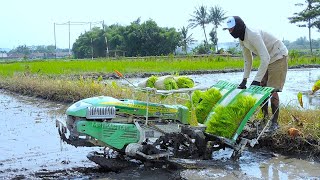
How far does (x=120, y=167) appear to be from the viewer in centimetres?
510

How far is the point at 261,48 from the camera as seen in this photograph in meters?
5.40

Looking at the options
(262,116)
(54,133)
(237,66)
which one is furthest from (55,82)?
(237,66)

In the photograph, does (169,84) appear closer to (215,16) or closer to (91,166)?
(91,166)

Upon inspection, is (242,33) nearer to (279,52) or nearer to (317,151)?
(279,52)

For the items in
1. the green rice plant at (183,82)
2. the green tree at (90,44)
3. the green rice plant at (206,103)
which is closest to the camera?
the green rice plant at (206,103)

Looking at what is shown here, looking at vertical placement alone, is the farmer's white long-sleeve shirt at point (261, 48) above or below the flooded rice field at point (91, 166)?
above

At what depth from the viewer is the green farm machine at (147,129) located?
4.82 metres

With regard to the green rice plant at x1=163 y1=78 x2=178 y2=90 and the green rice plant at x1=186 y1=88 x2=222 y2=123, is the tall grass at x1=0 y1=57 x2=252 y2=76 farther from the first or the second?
the green rice plant at x1=186 y1=88 x2=222 y2=123

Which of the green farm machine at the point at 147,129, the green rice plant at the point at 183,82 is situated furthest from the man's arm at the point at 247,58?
the green rice plant at the point at 183,82

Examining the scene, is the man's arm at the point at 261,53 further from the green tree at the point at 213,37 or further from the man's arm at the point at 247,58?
the green tree at the point at 213,37

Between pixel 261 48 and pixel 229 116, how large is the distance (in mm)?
907

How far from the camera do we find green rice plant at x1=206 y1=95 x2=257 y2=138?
5227 millimetres

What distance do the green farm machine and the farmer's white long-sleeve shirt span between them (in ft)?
0.96

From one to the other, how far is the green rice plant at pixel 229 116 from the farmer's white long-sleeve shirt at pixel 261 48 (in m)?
0.42
